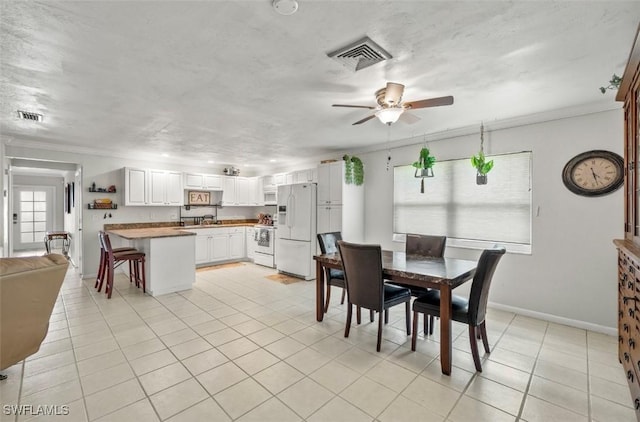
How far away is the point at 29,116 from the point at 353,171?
445cm

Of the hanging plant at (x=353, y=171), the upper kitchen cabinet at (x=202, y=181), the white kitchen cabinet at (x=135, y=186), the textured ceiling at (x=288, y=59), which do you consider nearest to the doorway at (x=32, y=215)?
the white kitchen cabinet at (x=135, y=186)

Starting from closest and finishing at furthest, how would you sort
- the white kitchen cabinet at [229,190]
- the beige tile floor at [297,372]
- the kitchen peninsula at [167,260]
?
the beige tile floor at [297,372] → the kitchen peninsula at [167,260] → the white kitchen cabinet at [229,190]

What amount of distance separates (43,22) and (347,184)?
13.3 feet

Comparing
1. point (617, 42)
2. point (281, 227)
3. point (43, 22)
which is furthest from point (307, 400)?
point (281, 227)

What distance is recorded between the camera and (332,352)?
8.78 ft

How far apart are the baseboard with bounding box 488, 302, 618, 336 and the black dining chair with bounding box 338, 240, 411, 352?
1743 mm

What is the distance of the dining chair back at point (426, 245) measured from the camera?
3590mm

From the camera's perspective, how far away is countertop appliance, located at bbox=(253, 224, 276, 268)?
6.30 m

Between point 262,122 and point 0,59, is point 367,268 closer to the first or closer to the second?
point 262,122

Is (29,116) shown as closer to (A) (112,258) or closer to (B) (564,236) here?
(A) (112,258)

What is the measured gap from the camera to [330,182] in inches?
207

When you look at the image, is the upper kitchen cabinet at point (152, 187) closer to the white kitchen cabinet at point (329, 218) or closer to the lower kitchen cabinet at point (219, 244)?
the lower kitchen cabinet at point (219, 244)

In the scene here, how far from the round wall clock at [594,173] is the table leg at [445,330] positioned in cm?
225

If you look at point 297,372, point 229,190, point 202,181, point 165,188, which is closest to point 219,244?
point 229,190
